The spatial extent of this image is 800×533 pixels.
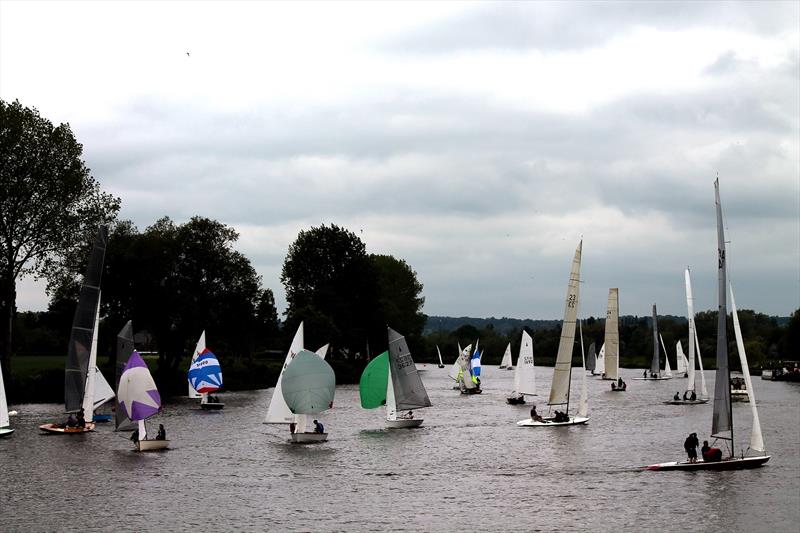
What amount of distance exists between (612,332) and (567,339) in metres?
41.2

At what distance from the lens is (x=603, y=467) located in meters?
48.0

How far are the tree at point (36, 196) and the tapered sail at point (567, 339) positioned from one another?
4090 cm

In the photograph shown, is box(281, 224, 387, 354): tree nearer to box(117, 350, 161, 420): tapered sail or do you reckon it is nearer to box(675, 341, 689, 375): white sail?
box(675, 341, 689, 375): white sail

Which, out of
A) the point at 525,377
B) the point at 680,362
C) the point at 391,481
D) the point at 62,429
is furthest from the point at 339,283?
the point at 391,481

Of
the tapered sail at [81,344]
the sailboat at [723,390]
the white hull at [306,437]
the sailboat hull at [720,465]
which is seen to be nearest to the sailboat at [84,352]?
the tapered sail at [81,344]

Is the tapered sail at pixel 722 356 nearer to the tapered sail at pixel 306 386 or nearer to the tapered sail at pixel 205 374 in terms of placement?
the tapered sail at pixel 306 386

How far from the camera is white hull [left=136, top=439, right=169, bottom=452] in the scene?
52156mm

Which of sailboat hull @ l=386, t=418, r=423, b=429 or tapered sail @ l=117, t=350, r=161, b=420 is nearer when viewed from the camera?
tapered sail @ l=117, t=350, r=161, b=420

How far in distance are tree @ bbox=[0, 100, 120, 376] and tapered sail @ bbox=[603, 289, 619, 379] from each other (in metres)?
56.0

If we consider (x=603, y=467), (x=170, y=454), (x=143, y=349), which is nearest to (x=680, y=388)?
(x=603, y=467)

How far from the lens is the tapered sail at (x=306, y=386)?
5334 centimetres

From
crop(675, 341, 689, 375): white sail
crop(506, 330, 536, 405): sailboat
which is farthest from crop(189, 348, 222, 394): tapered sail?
crop(675, 341, 689, 375): white sail

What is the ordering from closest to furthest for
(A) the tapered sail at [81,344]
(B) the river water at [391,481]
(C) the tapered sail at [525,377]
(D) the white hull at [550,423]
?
(B) the river water at [391,481]
(A) the tapered sail at [81,344]
(D) the white hull at [550,423]
(C) the tapered sail at [525,377]

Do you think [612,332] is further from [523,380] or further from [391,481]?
[391,481]
